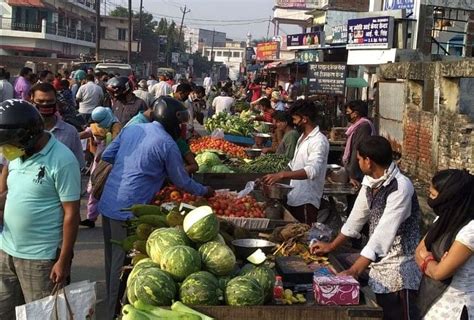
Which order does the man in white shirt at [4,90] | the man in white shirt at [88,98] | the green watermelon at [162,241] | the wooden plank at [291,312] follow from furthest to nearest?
the man in white shirt at [88,98] → the man in white shirt at [4,90] → the green watermelon at [162,241] → the wooden plank at [291,312]

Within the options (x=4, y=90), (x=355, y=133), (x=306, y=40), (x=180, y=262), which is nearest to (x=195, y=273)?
(x=180, y=262)

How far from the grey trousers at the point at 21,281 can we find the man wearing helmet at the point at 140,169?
111 cm

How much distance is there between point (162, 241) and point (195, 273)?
0.40 meters

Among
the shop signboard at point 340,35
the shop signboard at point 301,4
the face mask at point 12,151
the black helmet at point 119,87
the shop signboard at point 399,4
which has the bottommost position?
the face mask at point 12,151

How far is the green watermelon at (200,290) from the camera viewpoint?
10.6 ft

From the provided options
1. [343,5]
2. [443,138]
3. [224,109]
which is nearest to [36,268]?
[443,138]

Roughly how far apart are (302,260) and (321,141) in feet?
6.70

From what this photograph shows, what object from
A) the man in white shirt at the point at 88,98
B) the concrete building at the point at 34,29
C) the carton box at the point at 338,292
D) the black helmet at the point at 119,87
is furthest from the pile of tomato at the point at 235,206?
the concrete building at the point at 34,29

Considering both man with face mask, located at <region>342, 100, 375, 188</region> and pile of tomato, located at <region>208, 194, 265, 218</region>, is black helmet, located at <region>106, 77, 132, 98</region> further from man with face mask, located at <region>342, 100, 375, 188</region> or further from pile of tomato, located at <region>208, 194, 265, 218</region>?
man with face mask, located at <region>342, 100, 375, 188</region>

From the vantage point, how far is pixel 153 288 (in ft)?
10.6

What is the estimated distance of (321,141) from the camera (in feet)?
19.6

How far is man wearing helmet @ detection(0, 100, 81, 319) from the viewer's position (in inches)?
147

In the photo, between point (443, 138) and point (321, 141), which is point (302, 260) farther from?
point (443, 138)

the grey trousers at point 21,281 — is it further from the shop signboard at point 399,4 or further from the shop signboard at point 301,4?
the shop signboard at point 301,4
